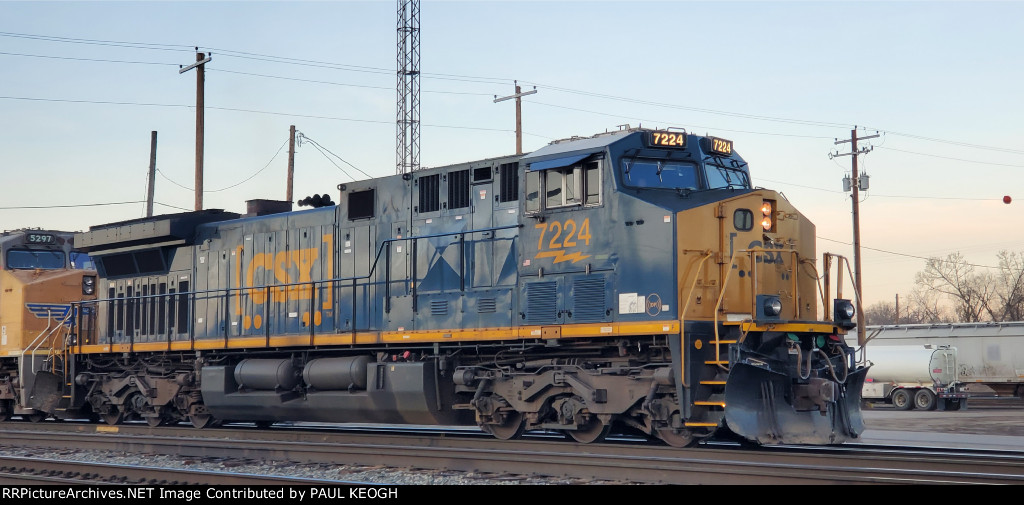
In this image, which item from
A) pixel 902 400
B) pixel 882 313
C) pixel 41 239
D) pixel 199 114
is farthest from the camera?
pixel 882 313

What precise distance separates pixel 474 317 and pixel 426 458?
2.63m

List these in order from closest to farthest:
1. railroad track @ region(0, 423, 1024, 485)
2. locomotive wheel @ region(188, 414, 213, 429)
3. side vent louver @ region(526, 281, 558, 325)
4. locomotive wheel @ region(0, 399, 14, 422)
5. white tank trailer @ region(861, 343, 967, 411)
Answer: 1. railroad track @ region(0, 423, 1024, 485)
2. side vent louver @ region(526, 281, 558, 325)
3. locomotive wheel @ region(188, 414, 213, 429)
4. locomotive wheel @ region(0, 399, 14, 422)
5. white tank trailer @ region(861, 343, 967, 411)

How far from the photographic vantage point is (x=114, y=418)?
18.5 m

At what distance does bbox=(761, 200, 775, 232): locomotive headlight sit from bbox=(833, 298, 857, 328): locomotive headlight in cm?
122

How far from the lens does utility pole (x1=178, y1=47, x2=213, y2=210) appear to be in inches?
1056

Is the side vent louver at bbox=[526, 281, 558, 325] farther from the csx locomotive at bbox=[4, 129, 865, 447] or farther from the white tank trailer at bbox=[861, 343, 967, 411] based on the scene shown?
the white tank trailer at bbox=[861, 343, 967, 411]

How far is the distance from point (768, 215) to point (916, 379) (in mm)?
21391

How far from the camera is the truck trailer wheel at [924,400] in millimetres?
30703

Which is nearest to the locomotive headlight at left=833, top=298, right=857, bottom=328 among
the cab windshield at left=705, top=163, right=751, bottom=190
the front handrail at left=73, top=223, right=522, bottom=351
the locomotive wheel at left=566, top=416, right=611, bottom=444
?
the cab windshield at left=705, top=163, right=751, bottom=190

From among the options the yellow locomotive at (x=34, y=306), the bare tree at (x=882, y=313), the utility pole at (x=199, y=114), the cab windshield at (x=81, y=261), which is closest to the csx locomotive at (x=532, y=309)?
the yellow locomotive at (x=34, y=306)

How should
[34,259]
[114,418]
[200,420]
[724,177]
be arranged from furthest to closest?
[34,259]
[114,418]
[200,420]
[724,177]

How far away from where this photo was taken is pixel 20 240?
20.7 m

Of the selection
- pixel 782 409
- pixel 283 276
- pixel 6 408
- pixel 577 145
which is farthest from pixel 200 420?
pixel 782 409

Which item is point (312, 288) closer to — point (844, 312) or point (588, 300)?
point (588, 300)
